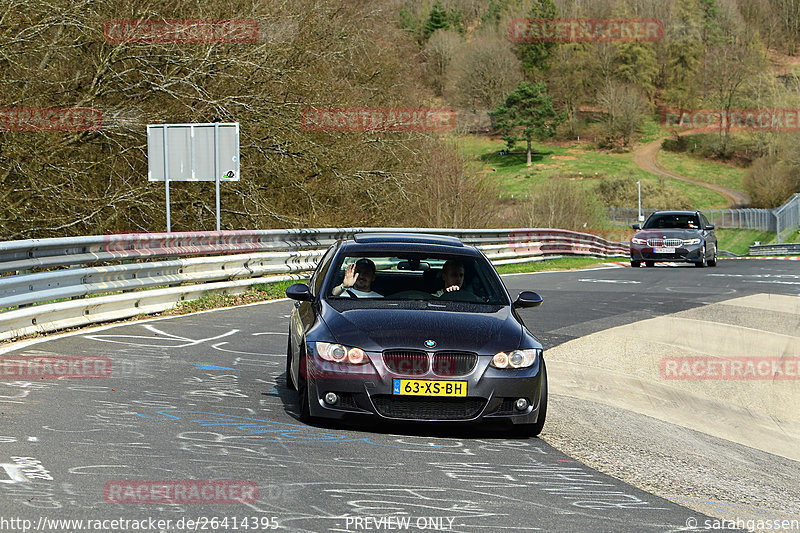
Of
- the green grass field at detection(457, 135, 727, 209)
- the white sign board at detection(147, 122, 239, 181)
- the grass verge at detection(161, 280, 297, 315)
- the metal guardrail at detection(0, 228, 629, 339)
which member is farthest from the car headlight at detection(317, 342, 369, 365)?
the green grass field at detection(457, 135, 727, 209)

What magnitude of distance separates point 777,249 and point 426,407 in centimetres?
4963

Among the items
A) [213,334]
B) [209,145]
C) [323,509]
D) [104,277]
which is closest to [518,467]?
[323,509]

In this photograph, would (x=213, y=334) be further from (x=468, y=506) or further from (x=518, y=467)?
(x=468, y=506)

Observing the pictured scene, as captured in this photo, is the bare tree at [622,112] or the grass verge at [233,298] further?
the bare tree at [622,112]

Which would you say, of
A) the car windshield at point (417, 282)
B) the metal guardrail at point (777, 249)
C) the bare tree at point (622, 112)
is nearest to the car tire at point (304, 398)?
the car windshield at point (417, 282)

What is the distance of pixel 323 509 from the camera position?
16.0 feet

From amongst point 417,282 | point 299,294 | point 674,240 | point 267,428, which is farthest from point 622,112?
point 267,428

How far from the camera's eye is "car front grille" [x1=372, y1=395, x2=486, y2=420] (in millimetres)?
6762

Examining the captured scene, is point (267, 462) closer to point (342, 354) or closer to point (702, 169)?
point (342, 354)

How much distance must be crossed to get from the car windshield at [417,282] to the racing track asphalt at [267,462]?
40.8 inches

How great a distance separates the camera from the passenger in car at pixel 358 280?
8.08m

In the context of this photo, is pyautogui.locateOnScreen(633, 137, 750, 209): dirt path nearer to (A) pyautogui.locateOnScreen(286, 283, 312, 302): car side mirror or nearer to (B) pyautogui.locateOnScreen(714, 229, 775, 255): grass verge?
(B) pyautogui.locateOnScreen(714, 229, 775, 255): grass verge

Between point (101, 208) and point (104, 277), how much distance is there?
621 centimetres

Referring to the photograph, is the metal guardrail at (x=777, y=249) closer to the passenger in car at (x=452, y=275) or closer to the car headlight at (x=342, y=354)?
the passenger in car at (x=452, y=275)
